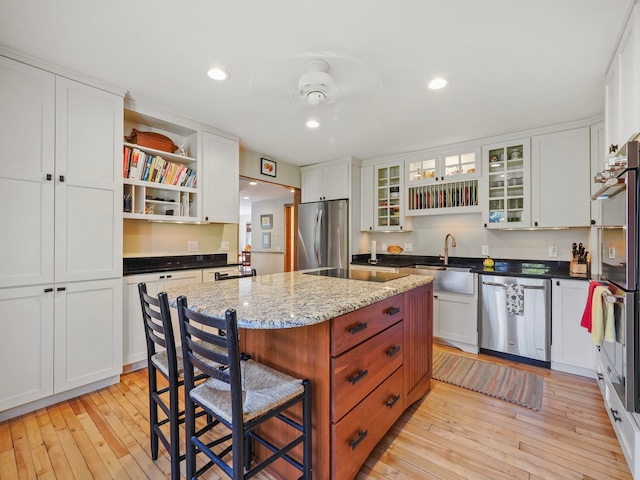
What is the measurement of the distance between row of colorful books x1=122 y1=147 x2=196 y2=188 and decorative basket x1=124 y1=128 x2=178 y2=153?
10 centimetres

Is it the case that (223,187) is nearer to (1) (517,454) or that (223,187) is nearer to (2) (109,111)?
(2) (109,111)

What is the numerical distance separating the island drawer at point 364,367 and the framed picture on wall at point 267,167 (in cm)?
303

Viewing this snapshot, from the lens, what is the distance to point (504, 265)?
3604 mm

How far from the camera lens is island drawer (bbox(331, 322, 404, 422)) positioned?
135 cm

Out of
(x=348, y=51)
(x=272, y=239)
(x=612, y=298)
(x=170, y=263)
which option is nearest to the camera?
(x=612, y=298)

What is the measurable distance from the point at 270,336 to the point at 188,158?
2363 millimetres

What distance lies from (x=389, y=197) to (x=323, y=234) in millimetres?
1087

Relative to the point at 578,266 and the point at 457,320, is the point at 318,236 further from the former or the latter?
the point at 578,266

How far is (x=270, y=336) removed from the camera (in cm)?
154

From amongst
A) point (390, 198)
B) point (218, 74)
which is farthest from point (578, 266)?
point (218, 74)

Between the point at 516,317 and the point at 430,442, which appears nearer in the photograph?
the point at 430,442

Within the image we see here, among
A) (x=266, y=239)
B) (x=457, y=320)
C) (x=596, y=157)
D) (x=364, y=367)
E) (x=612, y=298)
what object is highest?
(x=596, y=157)

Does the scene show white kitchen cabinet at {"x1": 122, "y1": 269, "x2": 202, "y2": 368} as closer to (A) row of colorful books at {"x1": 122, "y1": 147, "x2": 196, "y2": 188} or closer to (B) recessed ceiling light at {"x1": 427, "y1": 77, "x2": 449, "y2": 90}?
(A) row of colorful books at {"x1": 122, "y1": 147, "x2": 196, "y2": 188}

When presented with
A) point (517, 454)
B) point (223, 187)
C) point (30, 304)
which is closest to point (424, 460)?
point (517, 454)
